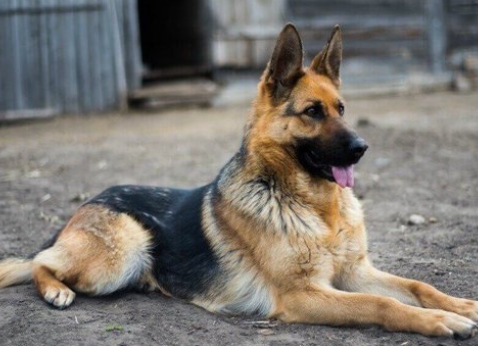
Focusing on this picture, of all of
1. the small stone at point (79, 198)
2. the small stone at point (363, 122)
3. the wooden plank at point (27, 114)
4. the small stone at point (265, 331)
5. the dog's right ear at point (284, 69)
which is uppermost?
the dog's right ear at point (284, 69)

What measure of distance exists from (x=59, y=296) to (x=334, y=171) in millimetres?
1909

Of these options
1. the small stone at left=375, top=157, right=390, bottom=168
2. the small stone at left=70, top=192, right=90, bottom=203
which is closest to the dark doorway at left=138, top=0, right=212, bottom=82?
the small stone at left=375, top=157, right=390, bottom=168

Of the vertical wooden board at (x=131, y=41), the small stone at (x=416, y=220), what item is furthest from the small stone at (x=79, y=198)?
the vertical wooden board at (x=131, y=41)

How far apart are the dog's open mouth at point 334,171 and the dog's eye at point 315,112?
0.23 metres

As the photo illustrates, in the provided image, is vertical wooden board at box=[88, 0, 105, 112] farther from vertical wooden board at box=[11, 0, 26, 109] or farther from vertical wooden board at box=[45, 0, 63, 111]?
vertical wooden board at box=[11, 0, 26, 109]

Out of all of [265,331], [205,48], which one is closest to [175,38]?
[205,48]

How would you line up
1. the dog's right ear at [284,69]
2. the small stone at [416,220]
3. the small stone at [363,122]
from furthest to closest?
the small stone at [363,122] → the small stone at [416,220] → the dog's right ear at [284,69]

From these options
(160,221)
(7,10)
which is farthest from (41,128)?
(160,221)

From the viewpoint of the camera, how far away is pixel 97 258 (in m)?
4.71

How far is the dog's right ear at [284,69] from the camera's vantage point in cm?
456

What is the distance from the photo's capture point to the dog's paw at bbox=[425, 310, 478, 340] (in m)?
3.83

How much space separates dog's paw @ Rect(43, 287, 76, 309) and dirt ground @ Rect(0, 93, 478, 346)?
63mm

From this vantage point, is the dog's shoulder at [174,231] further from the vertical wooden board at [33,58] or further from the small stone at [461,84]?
the small stone at [461,84]

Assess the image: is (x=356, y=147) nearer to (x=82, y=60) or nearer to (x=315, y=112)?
(x=315, y=112)
